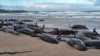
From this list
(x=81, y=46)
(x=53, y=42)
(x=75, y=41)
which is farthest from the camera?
(x=53, y=42)

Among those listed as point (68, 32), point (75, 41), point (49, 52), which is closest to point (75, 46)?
point (75, 41)

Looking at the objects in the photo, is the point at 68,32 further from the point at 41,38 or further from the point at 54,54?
the point at 54,54

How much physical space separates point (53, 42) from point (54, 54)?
297 cm

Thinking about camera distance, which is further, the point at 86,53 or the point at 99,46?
the point at 99,46

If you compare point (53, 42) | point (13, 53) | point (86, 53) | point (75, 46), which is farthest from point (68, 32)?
point (13, 53)

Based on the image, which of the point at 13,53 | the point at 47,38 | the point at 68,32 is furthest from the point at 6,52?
the point at 68,32

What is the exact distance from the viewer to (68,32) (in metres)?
17.1

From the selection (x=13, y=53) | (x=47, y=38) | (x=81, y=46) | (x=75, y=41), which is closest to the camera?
(x=13, y=53)

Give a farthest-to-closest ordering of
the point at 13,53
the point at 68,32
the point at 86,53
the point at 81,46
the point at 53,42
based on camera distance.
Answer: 1. the point at 68,32
2. the point at 53,42
3. the point at 81,46
4. the point at 86,53
5. the point at 13,53

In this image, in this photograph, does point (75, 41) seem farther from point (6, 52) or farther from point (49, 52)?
point (6, 52)

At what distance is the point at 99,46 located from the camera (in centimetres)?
1083

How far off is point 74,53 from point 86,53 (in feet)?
1.67

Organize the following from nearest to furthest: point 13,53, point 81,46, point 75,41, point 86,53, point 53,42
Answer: point 13,53, point 86,53, point 81,46, point 75,41, point 53,42

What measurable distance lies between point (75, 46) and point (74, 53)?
1421 mm
